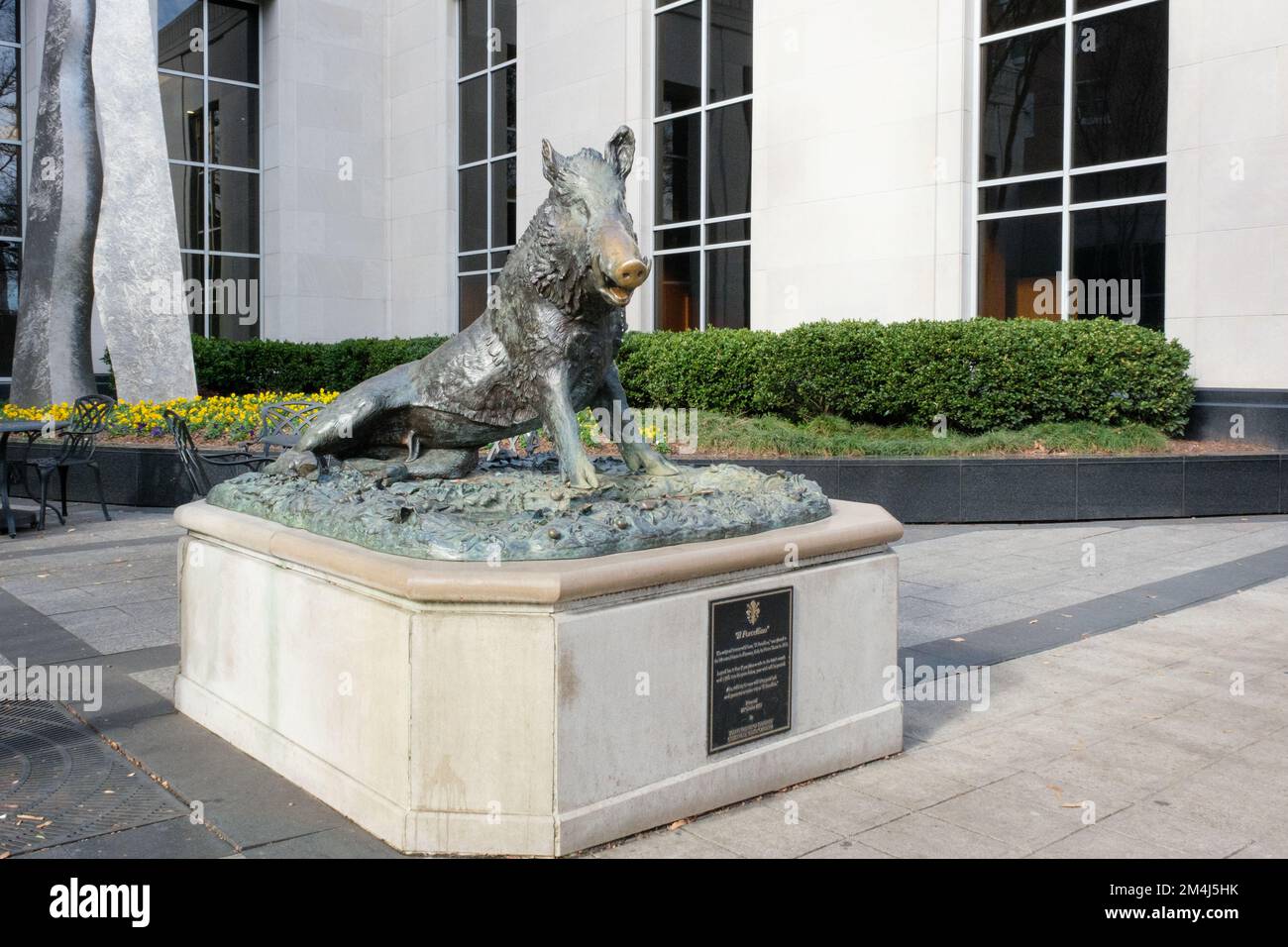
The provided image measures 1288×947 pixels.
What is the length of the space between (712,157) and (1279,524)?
10100 mm

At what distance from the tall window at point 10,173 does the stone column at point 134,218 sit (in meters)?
7.75

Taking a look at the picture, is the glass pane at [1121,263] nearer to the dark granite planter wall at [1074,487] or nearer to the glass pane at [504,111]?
the dark granite planter wall at [1074,487]

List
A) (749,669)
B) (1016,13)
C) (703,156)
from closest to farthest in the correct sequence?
(749,669) → (1016,13) → (703,156)

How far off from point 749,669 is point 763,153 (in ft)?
42.3

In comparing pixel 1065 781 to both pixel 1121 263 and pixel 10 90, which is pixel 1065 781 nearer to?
pixel 1121 263

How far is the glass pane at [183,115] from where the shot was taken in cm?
2306

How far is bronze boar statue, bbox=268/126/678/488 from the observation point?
14.3ft

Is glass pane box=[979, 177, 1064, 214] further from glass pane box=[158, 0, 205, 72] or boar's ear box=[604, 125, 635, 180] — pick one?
glass pane box=[158, 0, 205, 72]

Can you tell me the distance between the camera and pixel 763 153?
15.9m

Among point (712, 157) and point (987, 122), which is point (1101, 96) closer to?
point (987, 122)

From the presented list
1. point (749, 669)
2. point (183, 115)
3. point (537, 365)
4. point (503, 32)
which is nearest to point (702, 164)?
point (503, 32)

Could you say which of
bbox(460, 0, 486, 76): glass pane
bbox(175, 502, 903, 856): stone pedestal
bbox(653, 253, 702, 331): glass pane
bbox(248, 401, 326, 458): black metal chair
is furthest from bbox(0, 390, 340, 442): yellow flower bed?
bbox(460, 0, 486, 76): glass pane

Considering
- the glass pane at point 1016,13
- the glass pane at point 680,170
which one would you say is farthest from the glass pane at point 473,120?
the glass pane at point 1016,13

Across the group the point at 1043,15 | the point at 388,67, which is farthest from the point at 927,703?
the point at 388,67
